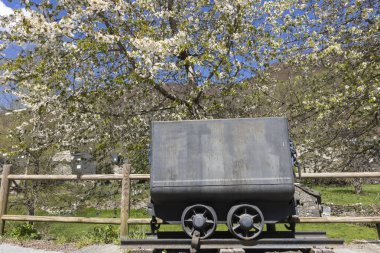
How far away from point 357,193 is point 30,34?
20913 mm

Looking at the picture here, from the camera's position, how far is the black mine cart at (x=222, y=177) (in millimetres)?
4625

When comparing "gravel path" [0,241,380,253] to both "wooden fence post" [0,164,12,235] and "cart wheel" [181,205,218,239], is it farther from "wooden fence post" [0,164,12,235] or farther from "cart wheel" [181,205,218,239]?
"cart wheel" [181,205,218,239]

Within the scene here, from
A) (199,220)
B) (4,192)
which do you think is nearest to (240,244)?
(199,220)

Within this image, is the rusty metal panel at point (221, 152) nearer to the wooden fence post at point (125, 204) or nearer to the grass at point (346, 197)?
the wooden fence post at point (125, 204)

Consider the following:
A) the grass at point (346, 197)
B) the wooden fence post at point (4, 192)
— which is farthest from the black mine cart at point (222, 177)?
the grass at point (346, 197)

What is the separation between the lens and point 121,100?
10.4 metres

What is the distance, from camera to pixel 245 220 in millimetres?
4551

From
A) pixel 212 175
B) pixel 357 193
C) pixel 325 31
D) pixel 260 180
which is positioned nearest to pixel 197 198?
pixel 212 175

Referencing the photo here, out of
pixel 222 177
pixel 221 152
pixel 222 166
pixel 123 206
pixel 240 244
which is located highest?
pixel 221 152

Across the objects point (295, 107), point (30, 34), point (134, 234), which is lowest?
point (134, 234)

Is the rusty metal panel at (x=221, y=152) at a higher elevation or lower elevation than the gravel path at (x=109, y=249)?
higher

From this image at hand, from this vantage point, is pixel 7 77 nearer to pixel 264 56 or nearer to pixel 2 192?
pixel 2 192

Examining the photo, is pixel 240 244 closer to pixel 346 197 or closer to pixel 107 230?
pixel 107 230

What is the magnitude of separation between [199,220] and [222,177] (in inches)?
24.4
